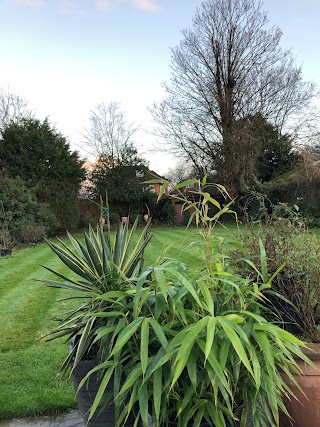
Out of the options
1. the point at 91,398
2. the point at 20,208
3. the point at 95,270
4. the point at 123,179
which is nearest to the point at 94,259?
the point at 95,270

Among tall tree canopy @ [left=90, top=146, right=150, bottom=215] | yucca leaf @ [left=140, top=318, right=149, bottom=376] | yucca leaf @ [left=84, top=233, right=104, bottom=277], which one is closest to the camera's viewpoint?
yucca leaf @ [left=140, top=318, right=149, bottom=376]

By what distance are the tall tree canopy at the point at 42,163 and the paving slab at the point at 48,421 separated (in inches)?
611

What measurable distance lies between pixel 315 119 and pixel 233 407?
2217cm

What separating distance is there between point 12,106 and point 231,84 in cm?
1484

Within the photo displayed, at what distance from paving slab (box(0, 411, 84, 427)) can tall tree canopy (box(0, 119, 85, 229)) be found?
15.5m

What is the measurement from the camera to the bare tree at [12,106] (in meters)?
25.3

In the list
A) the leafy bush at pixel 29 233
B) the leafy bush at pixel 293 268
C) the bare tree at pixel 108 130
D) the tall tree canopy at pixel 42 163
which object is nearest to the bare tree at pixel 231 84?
the bare tree at pixel 108 130

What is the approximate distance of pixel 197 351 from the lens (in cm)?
161

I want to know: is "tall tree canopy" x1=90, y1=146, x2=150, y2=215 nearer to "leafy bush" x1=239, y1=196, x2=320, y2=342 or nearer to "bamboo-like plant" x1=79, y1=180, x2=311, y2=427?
"leafy bush" x1=239, y1=196, x2=320, y2=342

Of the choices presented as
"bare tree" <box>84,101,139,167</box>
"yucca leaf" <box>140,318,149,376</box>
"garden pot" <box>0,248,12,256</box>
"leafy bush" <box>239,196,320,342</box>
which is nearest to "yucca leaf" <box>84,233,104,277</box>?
"yucca leaf" <box>140,318,149,376</box>

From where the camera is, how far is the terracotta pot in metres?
2.10

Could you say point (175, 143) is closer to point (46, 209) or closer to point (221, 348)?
point (46, 209)

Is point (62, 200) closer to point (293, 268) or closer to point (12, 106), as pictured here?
point (12, 106)

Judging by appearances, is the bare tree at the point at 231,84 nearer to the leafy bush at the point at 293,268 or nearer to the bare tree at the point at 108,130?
the bare tree at the point at 108,130
